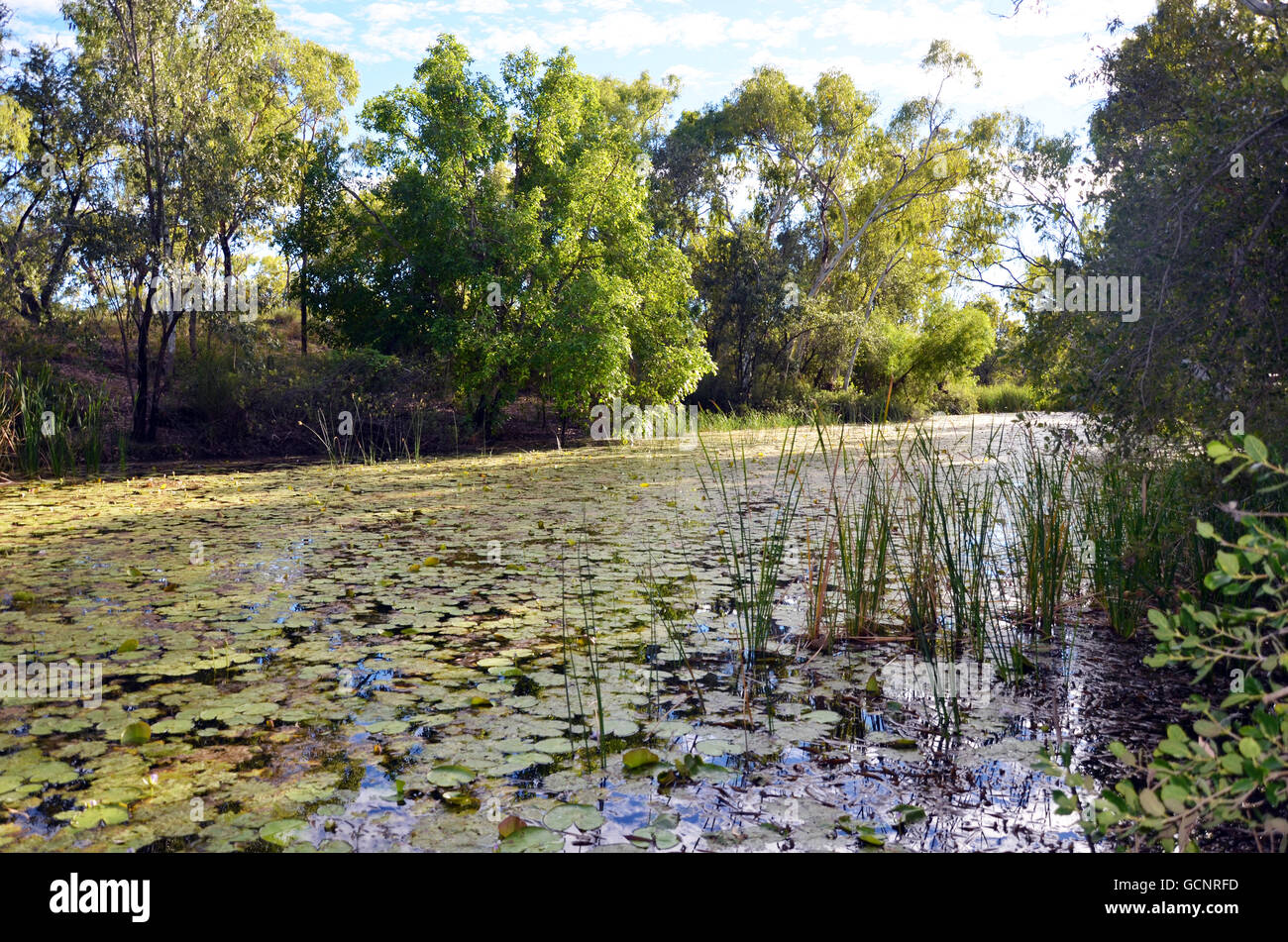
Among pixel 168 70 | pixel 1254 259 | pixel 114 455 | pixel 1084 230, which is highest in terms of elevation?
pixel 168 70

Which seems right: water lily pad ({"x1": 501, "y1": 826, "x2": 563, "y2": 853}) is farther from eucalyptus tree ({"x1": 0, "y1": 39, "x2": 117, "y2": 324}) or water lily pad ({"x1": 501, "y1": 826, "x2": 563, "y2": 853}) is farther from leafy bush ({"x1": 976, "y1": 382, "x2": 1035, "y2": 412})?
leafy bush ({"x1": 976, "y1": 382, "x2": 1035, "y2": 412})

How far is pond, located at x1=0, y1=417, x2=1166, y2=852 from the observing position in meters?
2.12

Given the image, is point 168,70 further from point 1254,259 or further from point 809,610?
point 1254,259

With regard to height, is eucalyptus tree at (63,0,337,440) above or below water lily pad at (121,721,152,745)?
above

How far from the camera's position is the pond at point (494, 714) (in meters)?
2.12

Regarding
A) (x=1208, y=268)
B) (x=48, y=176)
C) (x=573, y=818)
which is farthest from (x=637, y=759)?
(x=48, y=176)

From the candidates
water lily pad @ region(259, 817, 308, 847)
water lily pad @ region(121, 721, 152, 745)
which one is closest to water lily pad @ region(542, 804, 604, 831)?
water lily pad @ region(259, 817, 308, 847)

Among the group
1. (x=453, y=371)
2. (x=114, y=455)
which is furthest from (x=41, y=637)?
(x=453, y=371)

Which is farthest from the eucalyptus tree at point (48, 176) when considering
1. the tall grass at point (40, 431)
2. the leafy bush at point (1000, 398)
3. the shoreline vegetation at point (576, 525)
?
the leafy bush at point (1000, 398)

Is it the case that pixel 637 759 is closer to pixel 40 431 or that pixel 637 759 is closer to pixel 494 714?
pixel 494 714

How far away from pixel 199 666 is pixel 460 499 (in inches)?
170

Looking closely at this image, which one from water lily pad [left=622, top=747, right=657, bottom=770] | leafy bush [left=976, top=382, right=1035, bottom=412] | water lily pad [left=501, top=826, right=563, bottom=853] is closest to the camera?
water lily pad [left=501, top=826, right=563, bottom=853]

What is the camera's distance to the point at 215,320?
12375 millimetres
